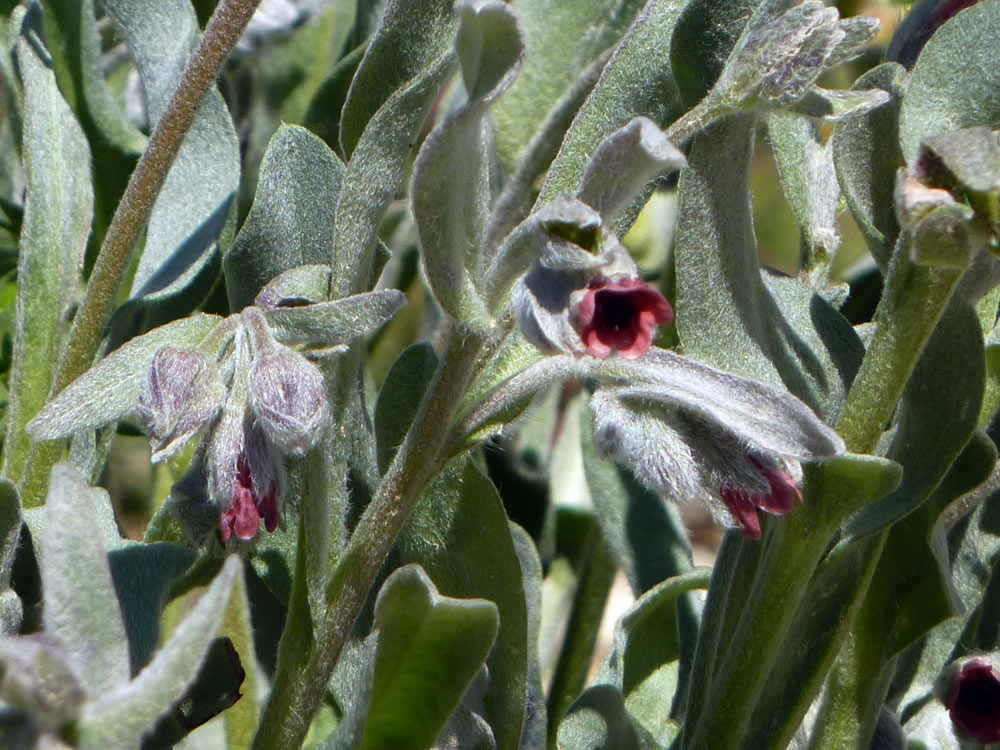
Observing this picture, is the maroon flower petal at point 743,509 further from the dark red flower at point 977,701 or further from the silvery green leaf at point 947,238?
the dark red flower at point 977,701

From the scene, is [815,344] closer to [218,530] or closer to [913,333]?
[913,333]

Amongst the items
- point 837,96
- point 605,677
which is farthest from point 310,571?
point 837,96

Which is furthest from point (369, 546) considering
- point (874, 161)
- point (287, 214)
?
point (874, 161)

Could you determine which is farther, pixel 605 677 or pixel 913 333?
pixel 605 677

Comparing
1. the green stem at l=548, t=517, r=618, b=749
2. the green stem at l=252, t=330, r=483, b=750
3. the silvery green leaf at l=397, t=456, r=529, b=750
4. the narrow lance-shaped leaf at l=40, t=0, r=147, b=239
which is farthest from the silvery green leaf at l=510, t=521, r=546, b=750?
the narrow lance-shaped leaf at l=40, t=0, r=147, b=239

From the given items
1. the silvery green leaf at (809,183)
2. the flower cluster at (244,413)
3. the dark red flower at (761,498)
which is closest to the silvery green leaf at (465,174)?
the flower cluster at (244,413)

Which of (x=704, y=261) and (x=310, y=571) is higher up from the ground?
(x=704, y=261)

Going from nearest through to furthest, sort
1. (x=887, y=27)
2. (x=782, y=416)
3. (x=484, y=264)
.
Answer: (x=782, y=416) → (x=484, y=264) → (x=887, y=27)

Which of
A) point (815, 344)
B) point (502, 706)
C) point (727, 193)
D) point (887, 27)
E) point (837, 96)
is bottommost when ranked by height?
point (502, 706)
